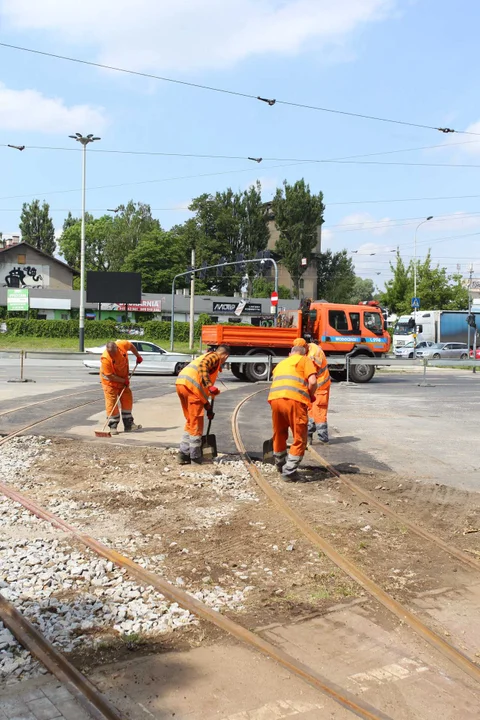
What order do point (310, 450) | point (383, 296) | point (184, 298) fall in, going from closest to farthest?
point (310, 450)
point (383, 296)
point (184, 298)

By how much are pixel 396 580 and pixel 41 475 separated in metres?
4.64

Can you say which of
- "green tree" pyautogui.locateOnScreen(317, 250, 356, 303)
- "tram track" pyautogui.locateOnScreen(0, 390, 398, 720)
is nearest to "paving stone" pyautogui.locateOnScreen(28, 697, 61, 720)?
"tram track" pyautogui.locateOnScreen(0, 390, 398, 720)

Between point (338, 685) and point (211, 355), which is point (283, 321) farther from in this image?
point (338, 685)

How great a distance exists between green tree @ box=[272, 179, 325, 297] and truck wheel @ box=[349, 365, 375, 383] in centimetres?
5189

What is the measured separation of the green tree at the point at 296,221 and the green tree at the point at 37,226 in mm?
33031

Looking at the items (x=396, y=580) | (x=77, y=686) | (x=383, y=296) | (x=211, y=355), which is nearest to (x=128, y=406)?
(x=211, y=355)

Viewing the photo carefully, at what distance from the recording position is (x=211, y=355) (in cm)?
891

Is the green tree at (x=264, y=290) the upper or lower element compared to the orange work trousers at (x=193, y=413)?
upper

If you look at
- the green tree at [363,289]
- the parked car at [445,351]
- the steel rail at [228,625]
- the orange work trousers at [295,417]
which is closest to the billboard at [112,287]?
the parked car at [445,351]

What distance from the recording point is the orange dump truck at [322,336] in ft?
74.4

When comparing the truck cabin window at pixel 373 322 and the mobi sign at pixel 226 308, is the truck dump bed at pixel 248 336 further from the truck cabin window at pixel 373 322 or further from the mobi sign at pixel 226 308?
the mobi sign at pixel 226 308

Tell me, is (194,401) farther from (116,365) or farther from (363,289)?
(363,289)

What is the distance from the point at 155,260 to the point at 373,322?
55.1 m

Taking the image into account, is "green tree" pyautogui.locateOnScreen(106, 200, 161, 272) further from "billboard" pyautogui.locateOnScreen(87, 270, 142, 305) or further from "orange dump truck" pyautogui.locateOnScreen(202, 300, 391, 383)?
"orange dump truck" pyautogui.locateOnScreen(202, 300, 391, 383)
